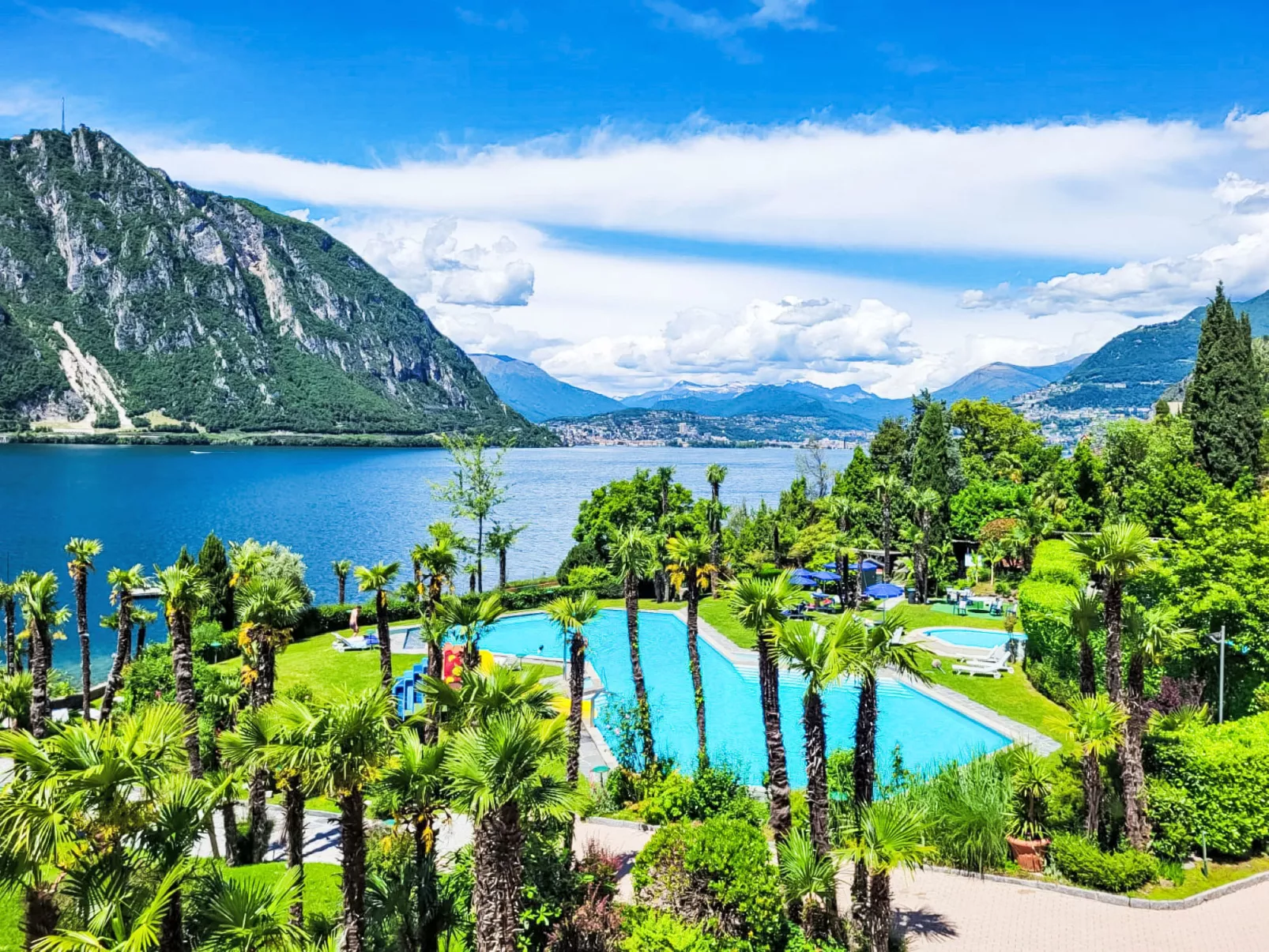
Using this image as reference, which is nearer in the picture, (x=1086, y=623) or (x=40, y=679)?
(x=1086, y=623)

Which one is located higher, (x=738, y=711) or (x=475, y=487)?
(x=475, y=487)

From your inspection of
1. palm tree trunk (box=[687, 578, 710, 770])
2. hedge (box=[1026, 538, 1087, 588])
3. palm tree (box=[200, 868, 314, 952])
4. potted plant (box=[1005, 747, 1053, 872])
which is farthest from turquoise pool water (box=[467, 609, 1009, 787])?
palm tree (box=[200, 868, 314, 952])

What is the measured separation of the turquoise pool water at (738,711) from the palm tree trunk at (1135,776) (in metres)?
5.43

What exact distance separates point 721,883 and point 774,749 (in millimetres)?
2678

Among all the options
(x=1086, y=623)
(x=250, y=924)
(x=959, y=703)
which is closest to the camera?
(x=250, y=924)

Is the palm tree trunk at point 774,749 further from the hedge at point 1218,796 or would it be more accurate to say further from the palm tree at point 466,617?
the hedge at point 1218,796

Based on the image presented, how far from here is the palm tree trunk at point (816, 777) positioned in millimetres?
12273

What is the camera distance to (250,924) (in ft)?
29.6

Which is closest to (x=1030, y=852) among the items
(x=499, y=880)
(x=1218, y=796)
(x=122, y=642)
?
(x=1218, y=796)

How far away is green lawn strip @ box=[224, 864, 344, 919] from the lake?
87.1 feet

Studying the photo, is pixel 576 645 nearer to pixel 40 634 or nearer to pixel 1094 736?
pixel 1094 736

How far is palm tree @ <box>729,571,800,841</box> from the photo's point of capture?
13.5 meters

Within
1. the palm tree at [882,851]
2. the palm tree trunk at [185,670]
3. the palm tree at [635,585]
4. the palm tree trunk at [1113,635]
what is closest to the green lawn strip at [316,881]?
the palm tree trunk at [185,670]

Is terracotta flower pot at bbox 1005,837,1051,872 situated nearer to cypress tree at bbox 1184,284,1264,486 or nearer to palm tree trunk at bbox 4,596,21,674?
palm tree trunk at bbox 4,596,21,674
